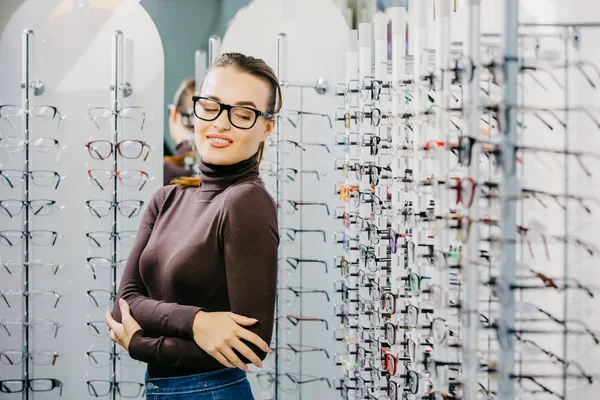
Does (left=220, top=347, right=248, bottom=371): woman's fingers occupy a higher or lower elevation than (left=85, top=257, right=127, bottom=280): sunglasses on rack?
lower

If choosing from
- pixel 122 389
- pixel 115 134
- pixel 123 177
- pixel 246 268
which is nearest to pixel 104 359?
pixel 122 389

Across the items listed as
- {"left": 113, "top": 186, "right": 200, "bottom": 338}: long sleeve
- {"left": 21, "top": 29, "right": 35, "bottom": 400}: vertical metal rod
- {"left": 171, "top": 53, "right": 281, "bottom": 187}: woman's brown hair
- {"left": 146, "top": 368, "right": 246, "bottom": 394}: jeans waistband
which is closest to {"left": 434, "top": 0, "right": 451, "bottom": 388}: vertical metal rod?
{"left": 171, "top": 53, "right": 281, "bottom": 187}: woman's brown hair

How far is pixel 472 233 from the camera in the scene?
2.04 metres

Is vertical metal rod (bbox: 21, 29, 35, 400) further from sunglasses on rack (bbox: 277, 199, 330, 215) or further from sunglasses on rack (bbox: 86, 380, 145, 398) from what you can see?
sunglasses on rack (bbox: 277, 199, 330, 215)

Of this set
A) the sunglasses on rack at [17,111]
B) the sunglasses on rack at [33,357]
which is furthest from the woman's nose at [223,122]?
the sunglasses on rack at [33,357]

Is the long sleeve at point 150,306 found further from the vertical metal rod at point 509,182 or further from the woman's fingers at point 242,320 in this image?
the vertical metal rod at point 509,182

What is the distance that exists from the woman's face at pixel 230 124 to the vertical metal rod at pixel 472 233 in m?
0.54

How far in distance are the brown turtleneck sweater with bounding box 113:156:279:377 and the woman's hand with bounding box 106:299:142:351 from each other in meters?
0.02

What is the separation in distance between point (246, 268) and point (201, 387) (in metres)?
0.33

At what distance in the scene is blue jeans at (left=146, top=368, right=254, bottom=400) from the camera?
2.10 m

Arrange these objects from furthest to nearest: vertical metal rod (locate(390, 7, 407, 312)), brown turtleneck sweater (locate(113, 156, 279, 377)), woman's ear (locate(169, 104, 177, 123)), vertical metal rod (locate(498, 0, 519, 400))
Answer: woman's ear (locate(169, 104, 177, 123)) < vertical metal rod (locate(390, 7, 407, 312)) < brown turtleneck sweater (locate(113, 156, 279, 377)) < vertical metal rod (locate(498, 0, 519, 400))

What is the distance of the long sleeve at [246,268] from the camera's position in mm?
1987

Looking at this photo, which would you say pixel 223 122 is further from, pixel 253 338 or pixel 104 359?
pixel 104 359

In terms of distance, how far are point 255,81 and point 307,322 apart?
2282 millimetres
